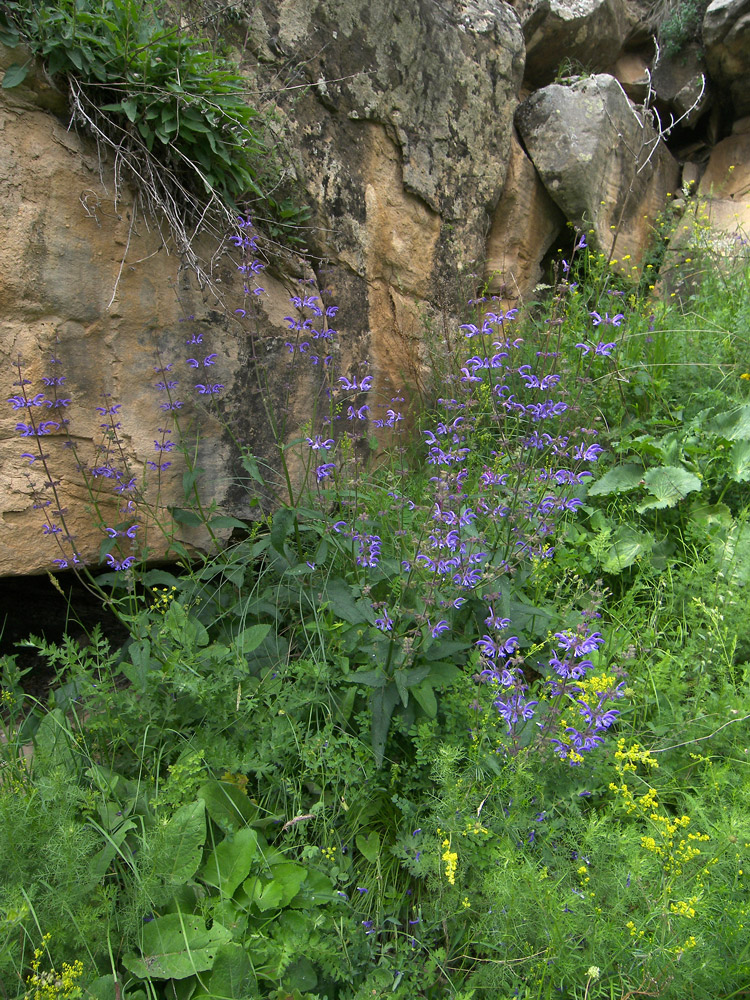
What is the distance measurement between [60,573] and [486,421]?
249 centimetres

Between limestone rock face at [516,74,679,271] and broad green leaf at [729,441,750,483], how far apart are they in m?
2.23

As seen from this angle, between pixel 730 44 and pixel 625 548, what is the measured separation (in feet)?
18.9

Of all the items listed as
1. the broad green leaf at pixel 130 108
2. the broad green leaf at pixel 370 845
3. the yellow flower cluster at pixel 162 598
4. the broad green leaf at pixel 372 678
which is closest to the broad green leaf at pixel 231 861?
the broad green leaf at pixel 370 845

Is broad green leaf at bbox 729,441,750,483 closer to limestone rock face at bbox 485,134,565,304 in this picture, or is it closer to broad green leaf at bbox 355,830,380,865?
limestone rock face at bbox 485,134,565,304

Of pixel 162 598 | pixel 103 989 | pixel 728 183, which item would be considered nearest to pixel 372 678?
pixel 162 598

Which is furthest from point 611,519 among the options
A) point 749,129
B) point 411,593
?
point 749,129

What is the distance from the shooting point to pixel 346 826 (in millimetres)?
2150

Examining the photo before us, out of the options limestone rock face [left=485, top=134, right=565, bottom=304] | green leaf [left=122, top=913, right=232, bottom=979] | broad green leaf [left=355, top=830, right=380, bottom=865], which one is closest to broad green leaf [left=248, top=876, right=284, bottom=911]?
green leaf [left=122, top=913, right=232, bottom=979]

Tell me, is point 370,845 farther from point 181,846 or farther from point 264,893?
point 181,846

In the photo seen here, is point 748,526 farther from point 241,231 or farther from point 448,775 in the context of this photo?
point 241,231

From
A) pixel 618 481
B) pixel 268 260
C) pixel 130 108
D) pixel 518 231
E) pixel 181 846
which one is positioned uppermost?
pixel 130 108

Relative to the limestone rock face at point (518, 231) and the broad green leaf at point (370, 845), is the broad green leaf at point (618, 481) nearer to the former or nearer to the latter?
the limestone rock face at point (518, 231)

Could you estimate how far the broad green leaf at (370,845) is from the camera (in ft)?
6.77

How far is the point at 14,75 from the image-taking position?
7.95 feet
